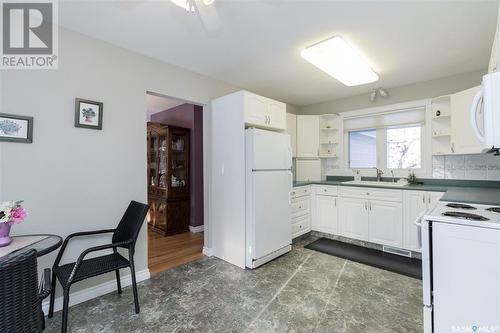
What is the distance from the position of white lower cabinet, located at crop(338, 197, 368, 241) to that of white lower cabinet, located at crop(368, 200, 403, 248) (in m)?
0.07

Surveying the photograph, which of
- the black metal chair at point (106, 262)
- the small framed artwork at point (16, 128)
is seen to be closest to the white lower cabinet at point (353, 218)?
the black metal chair at point (106, 262)

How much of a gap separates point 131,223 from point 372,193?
312 centimetres

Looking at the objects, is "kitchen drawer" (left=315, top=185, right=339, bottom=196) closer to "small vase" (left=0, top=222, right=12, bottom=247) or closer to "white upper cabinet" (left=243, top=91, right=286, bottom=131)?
"white upper cabinet" (left=243, top=91, right=286, bottom=131)

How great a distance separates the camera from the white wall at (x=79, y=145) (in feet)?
5.91

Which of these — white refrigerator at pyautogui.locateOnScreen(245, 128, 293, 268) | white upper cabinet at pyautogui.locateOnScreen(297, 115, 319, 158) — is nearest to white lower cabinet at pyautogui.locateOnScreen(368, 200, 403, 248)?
white refrigerator at pyautogui.locateOnScreen(245, 128, 293, 268)

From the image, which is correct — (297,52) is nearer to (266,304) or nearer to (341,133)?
(341,133)

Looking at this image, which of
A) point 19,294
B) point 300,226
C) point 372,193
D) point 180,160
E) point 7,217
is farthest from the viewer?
point 180,160

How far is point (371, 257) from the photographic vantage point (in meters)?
2.99

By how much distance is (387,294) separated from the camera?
2.14 meters

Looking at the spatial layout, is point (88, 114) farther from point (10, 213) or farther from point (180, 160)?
point (180, 160)

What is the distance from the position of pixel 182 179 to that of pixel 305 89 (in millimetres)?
2729

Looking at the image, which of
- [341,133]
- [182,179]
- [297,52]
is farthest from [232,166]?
[341,133]

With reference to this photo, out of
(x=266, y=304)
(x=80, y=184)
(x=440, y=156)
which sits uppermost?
(x=440, y=156)

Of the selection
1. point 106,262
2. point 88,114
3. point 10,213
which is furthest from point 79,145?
point 106,262
